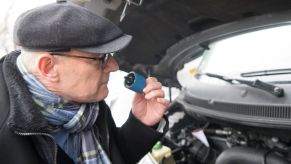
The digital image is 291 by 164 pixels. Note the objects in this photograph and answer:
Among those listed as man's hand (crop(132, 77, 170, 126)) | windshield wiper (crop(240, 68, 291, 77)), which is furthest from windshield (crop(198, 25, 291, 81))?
man's hand (crop(132, 77, 170, 126))

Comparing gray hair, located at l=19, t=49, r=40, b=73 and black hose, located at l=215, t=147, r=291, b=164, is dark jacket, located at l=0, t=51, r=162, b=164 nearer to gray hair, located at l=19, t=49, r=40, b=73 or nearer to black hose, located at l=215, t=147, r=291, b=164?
gray hair, located at l=19, t=49, r=40, b=73

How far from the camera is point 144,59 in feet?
6.86

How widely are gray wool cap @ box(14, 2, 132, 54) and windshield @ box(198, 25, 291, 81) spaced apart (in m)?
0.70

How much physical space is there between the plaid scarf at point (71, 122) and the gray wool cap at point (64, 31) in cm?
11

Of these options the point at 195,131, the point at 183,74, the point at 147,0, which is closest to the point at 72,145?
the point at 147,0

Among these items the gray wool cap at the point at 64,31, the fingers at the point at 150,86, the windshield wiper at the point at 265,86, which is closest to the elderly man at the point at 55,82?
the gray wool cap at the point at 64,31

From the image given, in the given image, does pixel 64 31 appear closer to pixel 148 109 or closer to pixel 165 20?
pixel 148 109

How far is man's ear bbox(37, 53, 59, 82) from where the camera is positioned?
40.1 inches

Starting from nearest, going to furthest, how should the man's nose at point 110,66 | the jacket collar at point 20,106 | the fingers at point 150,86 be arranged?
the jacket collar at point 20,106 → the man's nose at point 110,66 → the fingers at point 150,86

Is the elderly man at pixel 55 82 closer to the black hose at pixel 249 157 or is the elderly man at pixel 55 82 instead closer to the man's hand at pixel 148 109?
the man's hand at pixel 148 109

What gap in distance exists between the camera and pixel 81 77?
106 centimetres

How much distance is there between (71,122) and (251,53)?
0.86 m

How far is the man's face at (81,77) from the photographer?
1.04 meters

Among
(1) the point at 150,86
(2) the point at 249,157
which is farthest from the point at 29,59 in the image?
(2) the point at 249,157
